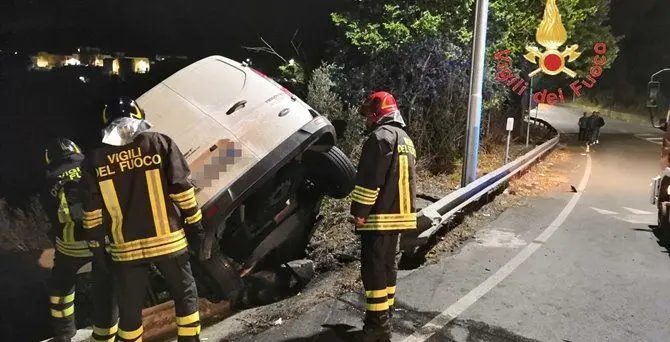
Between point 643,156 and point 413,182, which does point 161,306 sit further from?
point 643,156

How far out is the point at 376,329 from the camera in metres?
4.03

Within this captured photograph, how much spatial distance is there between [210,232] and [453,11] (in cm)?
1047

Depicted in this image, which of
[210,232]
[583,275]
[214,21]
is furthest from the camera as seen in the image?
[214,21]

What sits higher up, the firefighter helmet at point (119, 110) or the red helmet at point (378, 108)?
the firefighter helmet at point (119, 110)

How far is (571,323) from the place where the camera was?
4562 millimetres

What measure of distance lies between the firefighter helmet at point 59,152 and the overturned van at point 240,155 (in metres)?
0.70

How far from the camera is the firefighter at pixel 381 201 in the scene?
3.98 meters

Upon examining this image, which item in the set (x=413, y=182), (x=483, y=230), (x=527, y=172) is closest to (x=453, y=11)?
(x=527, y=172)

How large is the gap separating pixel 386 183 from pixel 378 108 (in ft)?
1.95

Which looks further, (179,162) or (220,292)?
(220,292)

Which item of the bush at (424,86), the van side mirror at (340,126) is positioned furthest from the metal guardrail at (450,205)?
the van side mirror at (340,126)

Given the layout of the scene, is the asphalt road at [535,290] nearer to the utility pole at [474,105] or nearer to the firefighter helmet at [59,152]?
the utility pole at [474,105]

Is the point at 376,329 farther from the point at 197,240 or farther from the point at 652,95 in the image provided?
the point at 652,95

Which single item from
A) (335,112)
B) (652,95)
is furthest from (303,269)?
(335,112)
